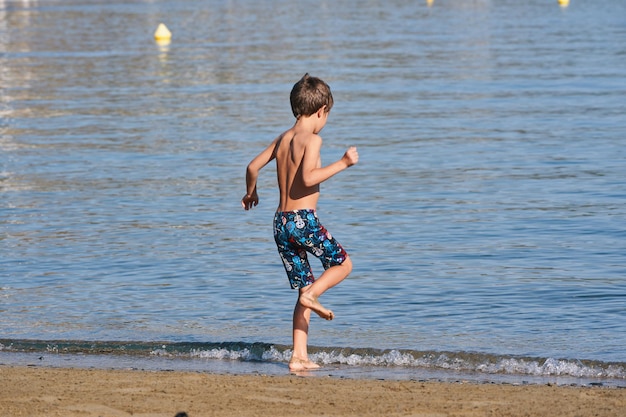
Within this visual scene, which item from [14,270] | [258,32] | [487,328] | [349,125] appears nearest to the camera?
[487,328]

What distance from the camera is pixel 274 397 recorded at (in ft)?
20.3

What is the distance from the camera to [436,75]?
2870 centimetres

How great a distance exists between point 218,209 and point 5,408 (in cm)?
723

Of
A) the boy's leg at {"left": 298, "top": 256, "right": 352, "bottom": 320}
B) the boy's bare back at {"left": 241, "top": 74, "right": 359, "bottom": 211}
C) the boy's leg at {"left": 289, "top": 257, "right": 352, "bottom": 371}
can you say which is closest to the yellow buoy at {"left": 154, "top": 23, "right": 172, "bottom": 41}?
the boy's leg at {"left": 289, "top": 257, "right": 352, "bottom": 371}

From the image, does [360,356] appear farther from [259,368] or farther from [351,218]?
[351,218]

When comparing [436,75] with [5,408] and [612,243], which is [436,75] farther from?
[5,408]

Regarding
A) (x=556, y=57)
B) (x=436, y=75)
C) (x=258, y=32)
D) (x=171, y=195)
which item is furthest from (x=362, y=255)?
(x=258, y=32)

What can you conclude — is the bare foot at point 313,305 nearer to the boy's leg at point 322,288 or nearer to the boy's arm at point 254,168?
the boy's leg at point 322,288

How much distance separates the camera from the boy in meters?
6.86

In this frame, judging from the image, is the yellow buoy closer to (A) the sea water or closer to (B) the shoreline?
(A) the sea water

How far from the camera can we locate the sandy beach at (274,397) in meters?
5.87

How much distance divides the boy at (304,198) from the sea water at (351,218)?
28.1 inches

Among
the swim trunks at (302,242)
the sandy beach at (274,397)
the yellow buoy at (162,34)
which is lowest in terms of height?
the sandy beach at (274,397)

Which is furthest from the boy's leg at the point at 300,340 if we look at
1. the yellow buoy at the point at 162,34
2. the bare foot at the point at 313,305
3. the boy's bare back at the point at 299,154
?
the yellow buoy at the point at 162,34
